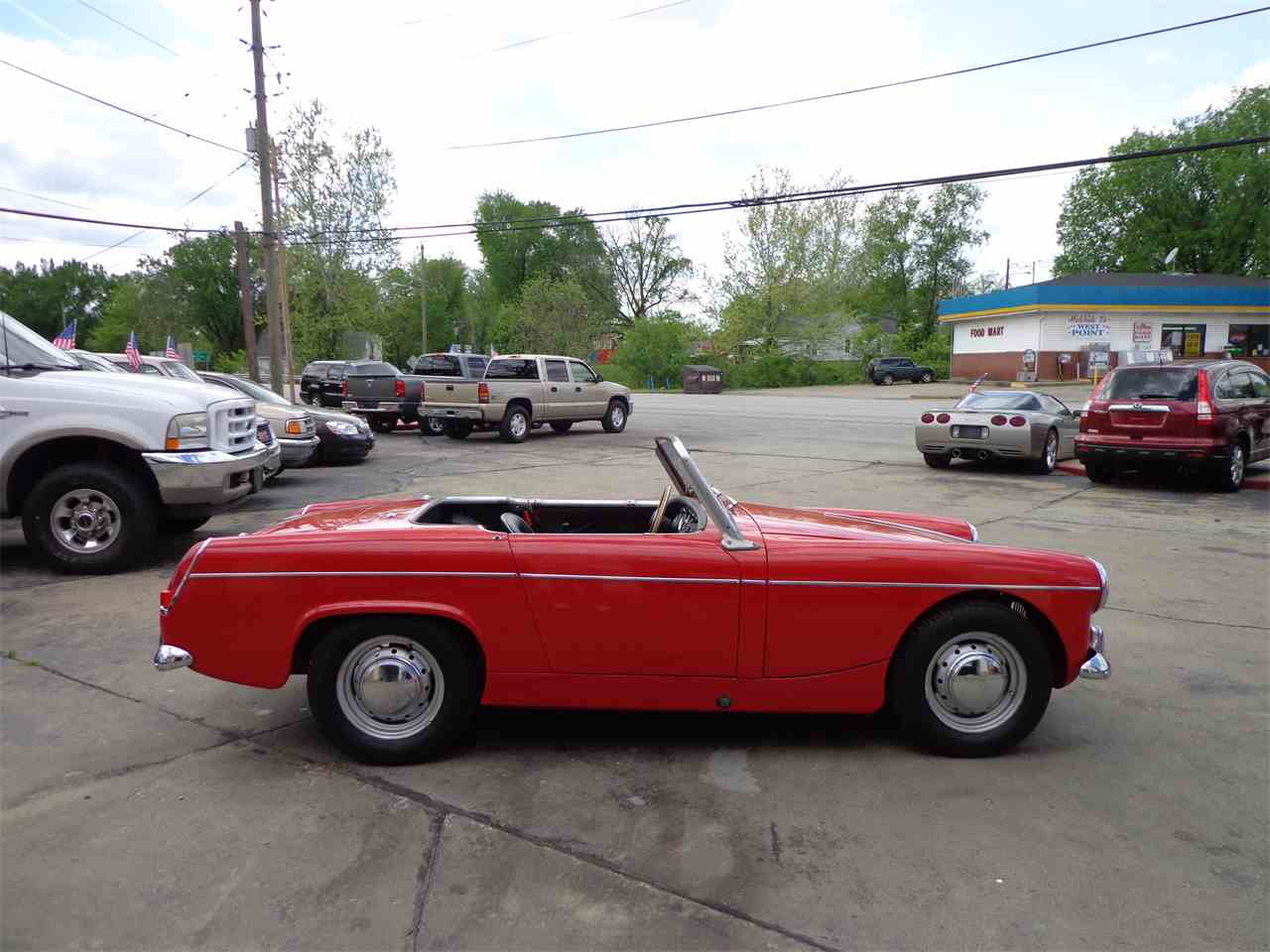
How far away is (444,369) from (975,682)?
18.5 m

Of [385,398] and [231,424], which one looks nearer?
[231,424]

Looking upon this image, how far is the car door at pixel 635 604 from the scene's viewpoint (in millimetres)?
3479

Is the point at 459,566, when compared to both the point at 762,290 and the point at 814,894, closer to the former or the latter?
the point at 814,894

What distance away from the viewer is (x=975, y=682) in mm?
3613

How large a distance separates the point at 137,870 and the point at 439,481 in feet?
31.8

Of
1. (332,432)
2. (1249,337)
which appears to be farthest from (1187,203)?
(332,432)

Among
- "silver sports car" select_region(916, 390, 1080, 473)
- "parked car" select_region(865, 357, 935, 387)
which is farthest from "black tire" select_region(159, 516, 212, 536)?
"parked car" select_region(865, 357, 935, 387)

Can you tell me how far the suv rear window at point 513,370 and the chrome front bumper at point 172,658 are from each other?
15989 millimetres

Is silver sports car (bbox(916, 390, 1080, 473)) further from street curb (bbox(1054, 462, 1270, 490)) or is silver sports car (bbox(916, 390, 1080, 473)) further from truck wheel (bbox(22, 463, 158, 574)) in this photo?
truck wheel (bbox(22, 463, 158, 574))

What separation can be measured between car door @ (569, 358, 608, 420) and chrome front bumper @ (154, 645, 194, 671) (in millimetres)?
17121

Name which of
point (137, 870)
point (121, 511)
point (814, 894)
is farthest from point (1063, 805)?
point (121, 511)

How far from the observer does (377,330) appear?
47.1 meters

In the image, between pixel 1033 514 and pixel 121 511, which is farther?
pixel 1033 514

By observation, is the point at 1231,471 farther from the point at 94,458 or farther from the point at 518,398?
the point at 518,398
